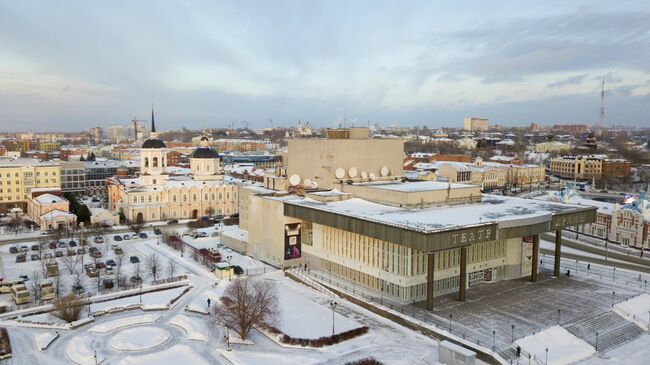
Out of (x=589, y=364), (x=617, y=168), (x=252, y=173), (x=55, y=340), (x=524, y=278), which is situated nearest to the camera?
(x=589, y=364)

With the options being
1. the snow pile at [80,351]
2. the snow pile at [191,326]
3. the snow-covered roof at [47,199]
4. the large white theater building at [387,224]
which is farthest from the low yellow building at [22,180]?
the snow pile at [191,326]

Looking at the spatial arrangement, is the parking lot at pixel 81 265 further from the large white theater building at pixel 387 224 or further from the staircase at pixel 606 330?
the staircase at pixel 606 330

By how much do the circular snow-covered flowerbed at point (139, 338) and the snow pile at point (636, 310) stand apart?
1113 inches

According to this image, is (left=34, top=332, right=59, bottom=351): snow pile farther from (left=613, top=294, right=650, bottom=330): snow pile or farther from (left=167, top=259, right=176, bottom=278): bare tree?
(left=613, top=294, right=650, bottom=330): snow pile

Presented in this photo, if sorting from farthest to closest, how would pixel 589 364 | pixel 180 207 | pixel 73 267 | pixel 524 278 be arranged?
1. pixel 180 207
2. pixel 73 267
3. pixel 524 278
4. pixel 589 364

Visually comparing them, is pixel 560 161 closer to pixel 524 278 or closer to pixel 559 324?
pixel 524 278

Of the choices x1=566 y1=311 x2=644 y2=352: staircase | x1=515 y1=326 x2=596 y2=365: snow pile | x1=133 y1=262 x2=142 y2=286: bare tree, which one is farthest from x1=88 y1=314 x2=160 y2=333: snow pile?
x1=566 y1=311 x2=644 y2=352: staircase

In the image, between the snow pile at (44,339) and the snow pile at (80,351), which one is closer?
the snow pile at (80,351)

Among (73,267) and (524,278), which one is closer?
(524,278)

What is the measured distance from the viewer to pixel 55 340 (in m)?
28.7

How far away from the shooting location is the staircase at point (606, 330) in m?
28.6

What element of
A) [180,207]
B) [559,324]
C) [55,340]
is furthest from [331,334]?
[180,207]

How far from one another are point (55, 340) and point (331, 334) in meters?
15.8

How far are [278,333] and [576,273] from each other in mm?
26108
